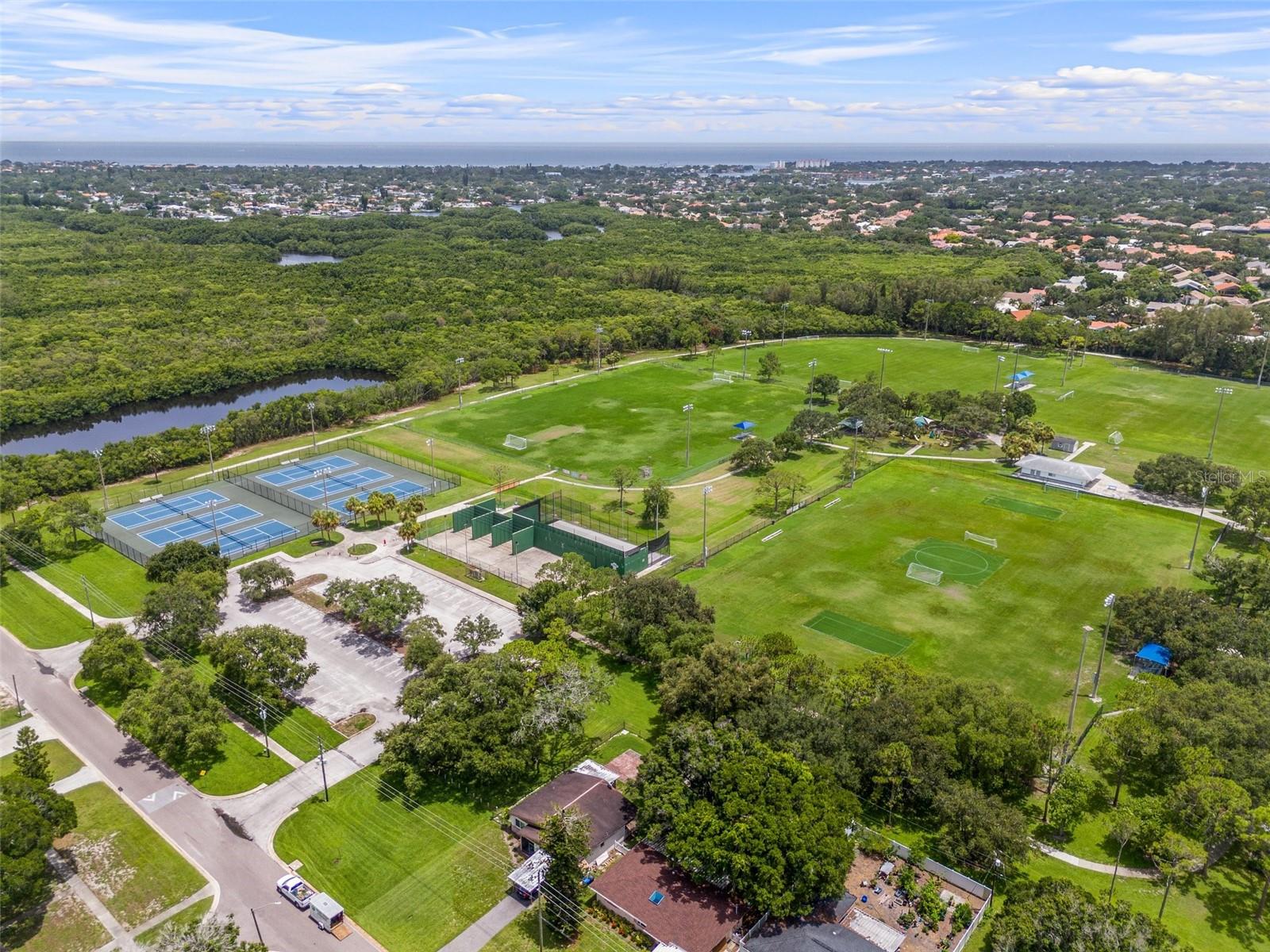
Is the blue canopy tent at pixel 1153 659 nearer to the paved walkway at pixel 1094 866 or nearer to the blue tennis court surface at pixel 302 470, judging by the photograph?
the paved walkway at pixel 1094 866

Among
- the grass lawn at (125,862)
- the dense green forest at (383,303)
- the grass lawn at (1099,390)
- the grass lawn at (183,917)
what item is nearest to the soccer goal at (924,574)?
the grass lawn at (1099,390)

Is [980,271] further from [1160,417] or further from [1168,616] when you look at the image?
[1168,616]

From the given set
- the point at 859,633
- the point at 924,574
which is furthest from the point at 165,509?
the point at 924,574

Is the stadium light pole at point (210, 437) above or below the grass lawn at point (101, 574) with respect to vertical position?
above

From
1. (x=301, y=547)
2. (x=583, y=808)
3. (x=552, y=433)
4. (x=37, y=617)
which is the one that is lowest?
(x=37, y=617)

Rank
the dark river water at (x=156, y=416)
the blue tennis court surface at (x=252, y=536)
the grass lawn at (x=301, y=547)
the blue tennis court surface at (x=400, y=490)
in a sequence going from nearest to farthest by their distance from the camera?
the grass lawn at (x=301, y=547) < the blue tennis court surface at (x=252, y=536) < the blue tennis court surface at (x=400, y=490) < the dark river water at (x=156, y=416)

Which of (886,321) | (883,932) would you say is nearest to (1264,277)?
(886,321)

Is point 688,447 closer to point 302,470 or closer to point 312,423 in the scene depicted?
point 302,470

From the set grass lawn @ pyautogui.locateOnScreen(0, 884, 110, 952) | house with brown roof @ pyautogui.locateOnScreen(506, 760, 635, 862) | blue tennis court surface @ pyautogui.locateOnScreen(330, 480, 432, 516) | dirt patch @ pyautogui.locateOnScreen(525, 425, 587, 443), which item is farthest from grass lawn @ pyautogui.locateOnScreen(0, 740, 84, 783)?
dirt patch @ pyautogui.locateOnScreen(525, 425, 587, 443)
